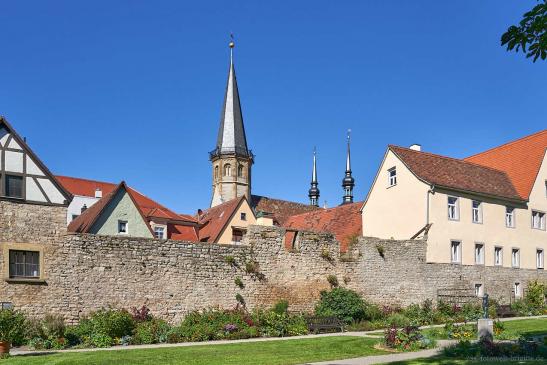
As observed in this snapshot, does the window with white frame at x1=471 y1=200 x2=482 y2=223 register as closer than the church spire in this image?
Yes

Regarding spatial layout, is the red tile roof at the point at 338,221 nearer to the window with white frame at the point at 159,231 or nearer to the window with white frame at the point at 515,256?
the window with white frame at the point at 515,256

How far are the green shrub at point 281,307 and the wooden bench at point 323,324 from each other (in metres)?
1.43

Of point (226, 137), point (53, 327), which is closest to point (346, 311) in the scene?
point (53, 327)

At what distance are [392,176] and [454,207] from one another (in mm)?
3903

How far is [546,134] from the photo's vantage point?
126 feet

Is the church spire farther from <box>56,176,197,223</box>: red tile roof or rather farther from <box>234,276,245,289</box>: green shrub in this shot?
<box>234,276,245,289</box>: green shrub

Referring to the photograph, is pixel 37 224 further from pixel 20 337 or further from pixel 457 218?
pixel 457 218

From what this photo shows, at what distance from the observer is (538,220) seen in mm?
36531

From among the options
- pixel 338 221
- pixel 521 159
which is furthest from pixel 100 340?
pixel 521 159

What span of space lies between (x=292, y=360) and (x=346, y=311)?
10573mm

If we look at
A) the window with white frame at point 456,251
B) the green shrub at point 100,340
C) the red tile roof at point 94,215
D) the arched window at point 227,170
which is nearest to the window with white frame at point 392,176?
the window with white frame at point 456,251

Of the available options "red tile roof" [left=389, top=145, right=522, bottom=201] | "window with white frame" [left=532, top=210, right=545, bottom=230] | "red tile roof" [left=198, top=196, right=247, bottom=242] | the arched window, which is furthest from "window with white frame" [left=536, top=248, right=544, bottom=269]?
the arched window

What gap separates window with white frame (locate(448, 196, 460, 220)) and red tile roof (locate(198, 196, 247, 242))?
15384mm

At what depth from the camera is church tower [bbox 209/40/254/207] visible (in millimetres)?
76312
